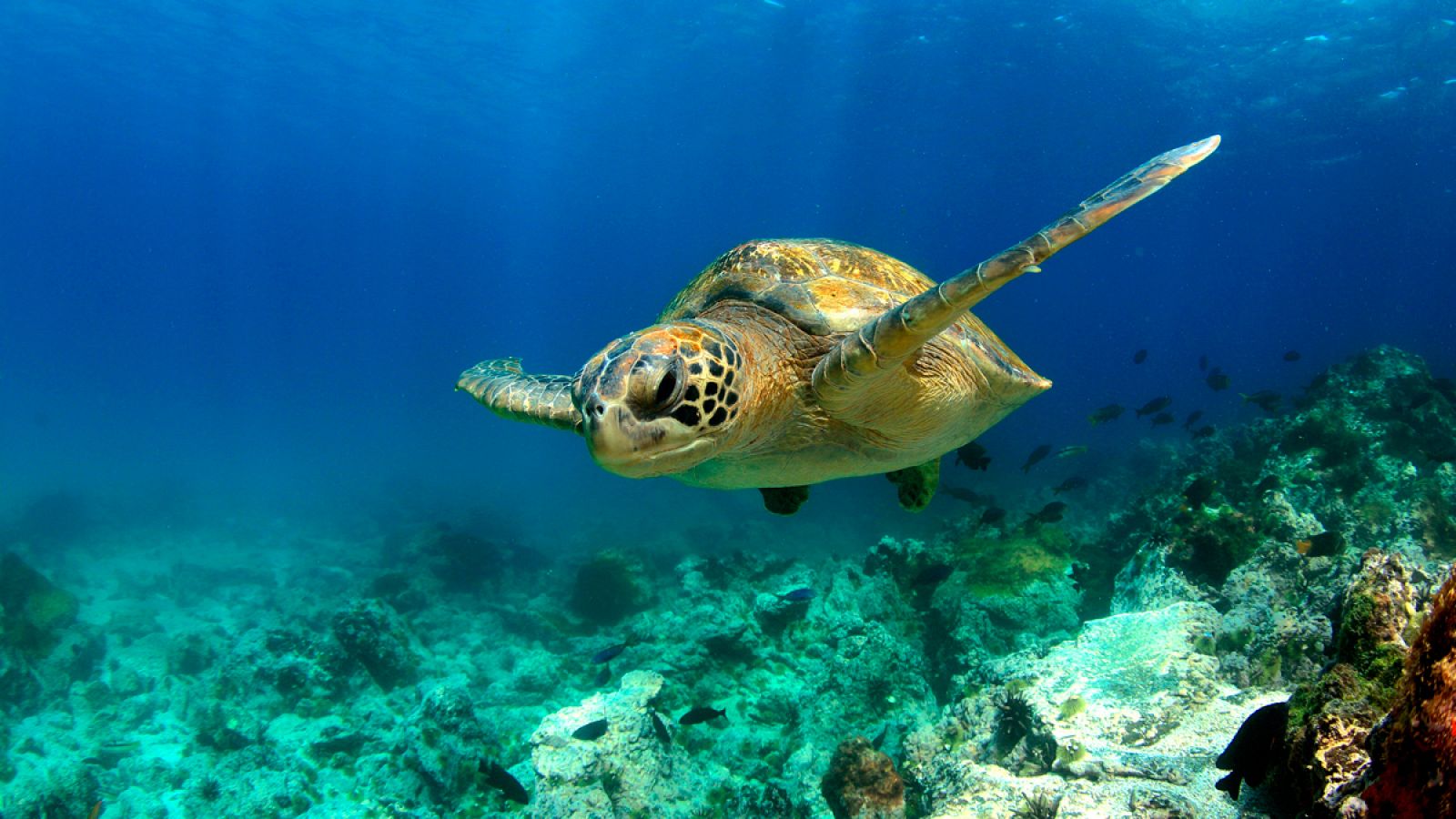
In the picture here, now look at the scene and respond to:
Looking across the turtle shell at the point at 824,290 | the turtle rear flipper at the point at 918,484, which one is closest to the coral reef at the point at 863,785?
the turtle rear flipper at the point at 918,484

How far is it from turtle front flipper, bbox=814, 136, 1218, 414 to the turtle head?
0.46 meters

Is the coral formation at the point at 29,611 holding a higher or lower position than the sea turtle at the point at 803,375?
lower

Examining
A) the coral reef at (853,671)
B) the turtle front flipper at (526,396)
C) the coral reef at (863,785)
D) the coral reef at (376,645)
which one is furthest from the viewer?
the coral reef at (376,645)

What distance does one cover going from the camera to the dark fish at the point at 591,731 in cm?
504

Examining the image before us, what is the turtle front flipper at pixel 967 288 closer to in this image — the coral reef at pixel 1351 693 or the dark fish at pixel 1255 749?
the coral reef at pixel 1351 693

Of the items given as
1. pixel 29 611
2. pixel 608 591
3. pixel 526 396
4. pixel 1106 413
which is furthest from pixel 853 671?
pixel 29 611

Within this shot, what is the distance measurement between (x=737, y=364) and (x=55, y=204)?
92.0 meters

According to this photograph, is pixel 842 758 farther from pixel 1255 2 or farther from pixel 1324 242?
pixel 1324 242

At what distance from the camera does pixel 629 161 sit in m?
48.6

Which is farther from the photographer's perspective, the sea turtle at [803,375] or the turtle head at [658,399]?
the sea turtle at [803,375]

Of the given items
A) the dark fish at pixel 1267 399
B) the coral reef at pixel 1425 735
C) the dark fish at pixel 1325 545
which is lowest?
the dark fish at pixel 1267 399

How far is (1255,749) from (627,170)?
54.9 meters

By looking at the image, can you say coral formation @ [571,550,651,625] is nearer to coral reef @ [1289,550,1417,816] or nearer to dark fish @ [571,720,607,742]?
dark fish @ [571,720,607,742]

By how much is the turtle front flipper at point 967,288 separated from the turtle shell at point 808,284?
2.13 feet
